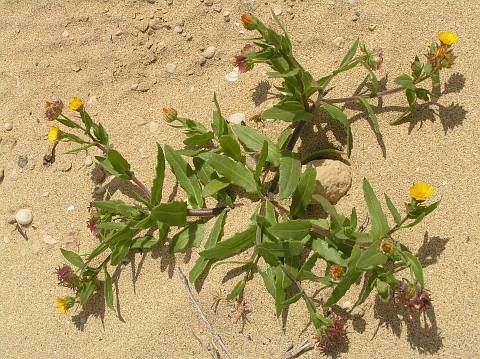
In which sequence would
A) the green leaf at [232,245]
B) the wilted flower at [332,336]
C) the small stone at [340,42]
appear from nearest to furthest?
1. the wilted flower at [332,336]
2. the green leaf at [232,245]
3. the small stone at [340,42]

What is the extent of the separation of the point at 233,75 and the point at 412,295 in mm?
1775

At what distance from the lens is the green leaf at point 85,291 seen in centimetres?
295

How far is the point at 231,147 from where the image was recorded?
9.12 ft

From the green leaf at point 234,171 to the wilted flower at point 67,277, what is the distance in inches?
41.9

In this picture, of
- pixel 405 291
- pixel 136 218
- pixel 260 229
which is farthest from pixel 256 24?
pixel 405 291

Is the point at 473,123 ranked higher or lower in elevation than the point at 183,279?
higher

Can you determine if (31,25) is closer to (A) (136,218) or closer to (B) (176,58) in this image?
(B) (176,58)

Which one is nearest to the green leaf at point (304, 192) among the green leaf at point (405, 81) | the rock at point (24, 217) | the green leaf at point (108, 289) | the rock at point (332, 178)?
the rock at point (332, 178)

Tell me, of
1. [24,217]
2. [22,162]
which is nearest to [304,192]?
[24,217]

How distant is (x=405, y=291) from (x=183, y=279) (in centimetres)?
125

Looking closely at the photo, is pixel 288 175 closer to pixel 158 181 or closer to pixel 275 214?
pixel 275 214

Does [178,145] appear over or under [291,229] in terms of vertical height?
under

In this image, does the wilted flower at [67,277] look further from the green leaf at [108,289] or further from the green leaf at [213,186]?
the green leaf at [213,186]

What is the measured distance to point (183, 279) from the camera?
115 inches
